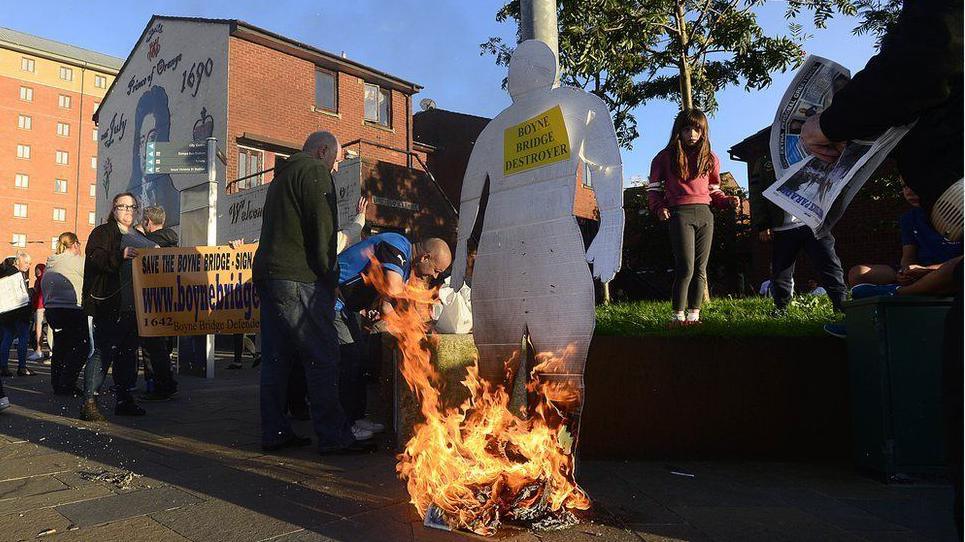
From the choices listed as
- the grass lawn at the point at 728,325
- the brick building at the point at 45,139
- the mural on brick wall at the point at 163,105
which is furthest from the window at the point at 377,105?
the brick building at the point at 45,139

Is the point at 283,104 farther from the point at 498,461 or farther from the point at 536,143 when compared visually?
the point at 498,461

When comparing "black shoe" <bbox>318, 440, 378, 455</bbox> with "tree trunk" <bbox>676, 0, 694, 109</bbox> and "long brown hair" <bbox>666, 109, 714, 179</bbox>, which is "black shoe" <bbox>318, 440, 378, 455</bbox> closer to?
"long brown hair" <bbox>666, 109, 714, 179</bbox>

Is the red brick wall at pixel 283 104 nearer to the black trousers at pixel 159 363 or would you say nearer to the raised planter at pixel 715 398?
the black trousers at pixel 159 363

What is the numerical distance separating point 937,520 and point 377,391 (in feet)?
15.9

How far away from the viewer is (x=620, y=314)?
5.50 metres

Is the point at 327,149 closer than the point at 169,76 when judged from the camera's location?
Yes

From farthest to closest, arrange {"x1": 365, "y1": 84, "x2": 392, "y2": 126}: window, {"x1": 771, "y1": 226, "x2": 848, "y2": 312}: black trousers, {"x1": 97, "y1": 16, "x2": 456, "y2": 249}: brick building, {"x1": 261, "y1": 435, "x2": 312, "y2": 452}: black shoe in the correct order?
{"x1": 365, "y1": 84, "x2": 392, "y2": 126}: window → {"x1": 97, "y1": 16, "x2": 456, "y2": 249}: brick building → {"x1": 771, "y1": 226, "x2": 848, "y2": 312}: black trousers → {"x1": 261, "y1": 435, "x2": 312, "y2": 452}: black shoe

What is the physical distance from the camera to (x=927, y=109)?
1.70 metres

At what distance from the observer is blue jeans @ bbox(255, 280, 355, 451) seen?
4.14 meters

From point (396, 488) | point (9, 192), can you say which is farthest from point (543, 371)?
point (9, 192)

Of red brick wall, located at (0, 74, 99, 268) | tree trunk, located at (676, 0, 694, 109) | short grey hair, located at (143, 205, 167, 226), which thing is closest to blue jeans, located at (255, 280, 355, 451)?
short grey hair, located at (143, 205, 167, 226)

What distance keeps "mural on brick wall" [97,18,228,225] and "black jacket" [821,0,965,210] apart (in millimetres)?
18970

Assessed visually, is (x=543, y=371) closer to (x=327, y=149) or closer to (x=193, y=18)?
(x=327, y=149)

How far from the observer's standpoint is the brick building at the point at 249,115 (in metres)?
18.2
